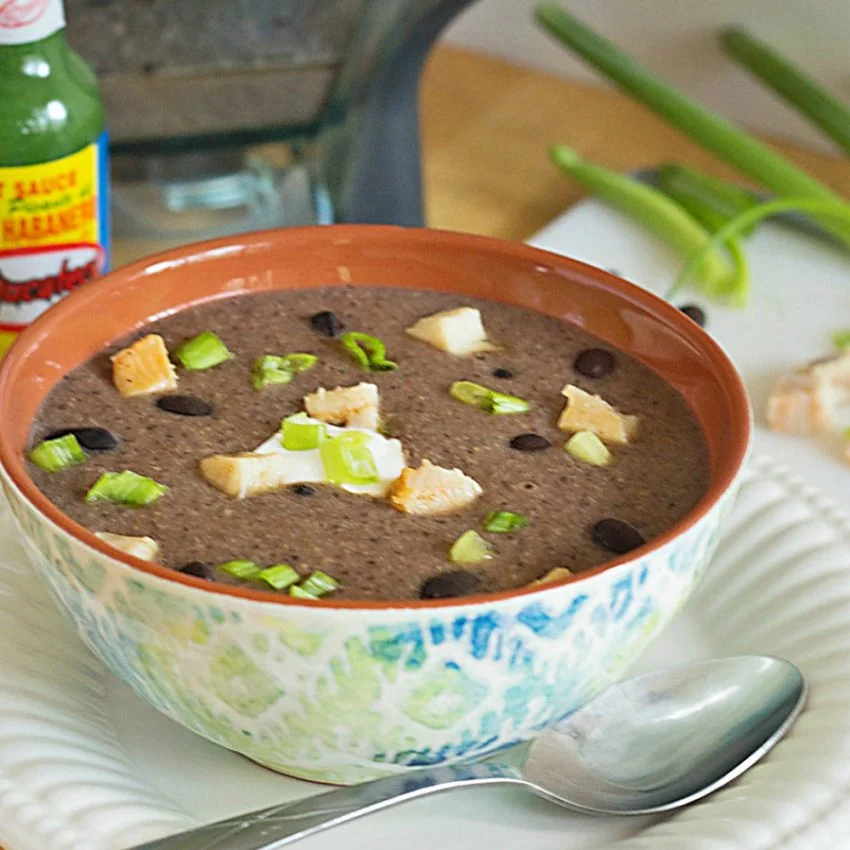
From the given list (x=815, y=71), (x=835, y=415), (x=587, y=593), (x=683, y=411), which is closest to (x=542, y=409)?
(x=683, y=411)

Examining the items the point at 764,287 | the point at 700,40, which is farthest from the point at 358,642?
the point at 700,40

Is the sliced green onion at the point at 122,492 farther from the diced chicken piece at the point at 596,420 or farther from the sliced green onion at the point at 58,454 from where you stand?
the diced chicken piece at the point at 596,420

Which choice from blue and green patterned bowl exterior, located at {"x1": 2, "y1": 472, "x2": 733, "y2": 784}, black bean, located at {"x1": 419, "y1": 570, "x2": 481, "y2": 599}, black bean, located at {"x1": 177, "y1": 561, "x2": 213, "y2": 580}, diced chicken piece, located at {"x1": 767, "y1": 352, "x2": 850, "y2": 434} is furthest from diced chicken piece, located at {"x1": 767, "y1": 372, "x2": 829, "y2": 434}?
black bean, located at {"x1": 177, "y1": 561, "x2": 213, "y2": 580}

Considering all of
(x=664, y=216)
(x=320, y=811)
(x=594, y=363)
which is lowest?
(x=664, y=216)

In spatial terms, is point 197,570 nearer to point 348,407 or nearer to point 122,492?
point 122,492

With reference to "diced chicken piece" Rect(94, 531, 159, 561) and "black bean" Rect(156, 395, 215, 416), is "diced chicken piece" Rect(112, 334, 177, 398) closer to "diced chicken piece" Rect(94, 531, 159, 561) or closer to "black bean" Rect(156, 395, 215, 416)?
"black bean" Rect(156, 395, 215, 416)

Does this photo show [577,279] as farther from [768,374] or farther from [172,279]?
[768,374]

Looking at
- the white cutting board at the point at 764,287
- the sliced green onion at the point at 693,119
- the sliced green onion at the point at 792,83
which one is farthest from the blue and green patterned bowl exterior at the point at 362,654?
the sliced green onion at the point at 792,83
